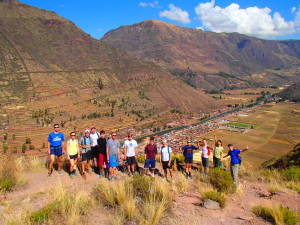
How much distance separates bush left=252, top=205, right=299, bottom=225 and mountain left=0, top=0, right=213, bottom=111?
81721 millimetres

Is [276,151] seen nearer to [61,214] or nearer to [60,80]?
[61,214]

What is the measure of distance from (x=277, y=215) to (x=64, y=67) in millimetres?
113478

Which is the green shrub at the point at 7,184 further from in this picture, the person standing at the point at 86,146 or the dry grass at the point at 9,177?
the person standing at the point at 86,146

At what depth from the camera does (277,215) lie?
5.58 m

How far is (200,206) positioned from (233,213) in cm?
85

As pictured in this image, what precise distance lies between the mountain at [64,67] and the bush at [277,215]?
8172 cm

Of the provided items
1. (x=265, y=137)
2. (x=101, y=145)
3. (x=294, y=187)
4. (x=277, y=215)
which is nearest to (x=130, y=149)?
(x=101, y=145)

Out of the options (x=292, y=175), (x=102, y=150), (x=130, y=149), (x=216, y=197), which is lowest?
(x=292, y=175)

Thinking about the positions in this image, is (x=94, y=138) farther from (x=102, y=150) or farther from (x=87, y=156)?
(x=102, y=150)

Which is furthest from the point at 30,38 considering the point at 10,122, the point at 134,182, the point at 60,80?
the point at 134,182

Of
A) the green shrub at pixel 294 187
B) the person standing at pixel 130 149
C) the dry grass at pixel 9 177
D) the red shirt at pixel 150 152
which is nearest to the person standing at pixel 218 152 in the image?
the green shrub at pixel 294 187

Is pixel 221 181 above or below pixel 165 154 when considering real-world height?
below

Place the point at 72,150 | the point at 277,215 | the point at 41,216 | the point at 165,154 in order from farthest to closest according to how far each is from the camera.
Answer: the point at 165,154 → the point at 72,150 → the point at 277,215 → the point at 41,216

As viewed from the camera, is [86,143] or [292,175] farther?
[292,175]
